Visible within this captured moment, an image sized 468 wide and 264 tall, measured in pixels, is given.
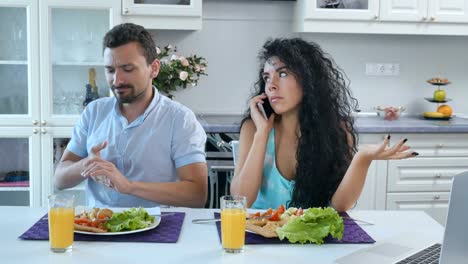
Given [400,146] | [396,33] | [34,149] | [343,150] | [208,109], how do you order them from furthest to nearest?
[208,109], [396,33], [34,149], [343,150], [400,146]

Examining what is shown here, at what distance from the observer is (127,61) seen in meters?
2.02

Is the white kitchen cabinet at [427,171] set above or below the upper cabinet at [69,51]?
below

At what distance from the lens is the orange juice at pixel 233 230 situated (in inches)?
53.4

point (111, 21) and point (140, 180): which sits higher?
point (111, 21)

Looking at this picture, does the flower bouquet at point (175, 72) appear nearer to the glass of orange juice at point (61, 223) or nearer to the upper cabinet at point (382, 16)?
the upper cabinet at point (382, 16)

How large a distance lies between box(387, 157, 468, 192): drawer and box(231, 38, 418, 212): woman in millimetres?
1292

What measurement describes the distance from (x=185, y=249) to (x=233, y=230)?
121mm

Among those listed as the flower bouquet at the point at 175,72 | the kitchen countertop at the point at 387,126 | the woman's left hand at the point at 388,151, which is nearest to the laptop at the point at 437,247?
the woman's left hand at the point at 388,151

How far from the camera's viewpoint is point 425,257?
1.36m

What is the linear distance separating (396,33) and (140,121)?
1937 mm

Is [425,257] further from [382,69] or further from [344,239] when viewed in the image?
[382,69]

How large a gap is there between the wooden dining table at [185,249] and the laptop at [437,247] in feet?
0.11

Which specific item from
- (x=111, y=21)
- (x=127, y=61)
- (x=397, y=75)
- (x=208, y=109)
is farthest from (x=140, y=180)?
(x=397, y=75)

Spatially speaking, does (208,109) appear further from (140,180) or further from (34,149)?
(140,180)
